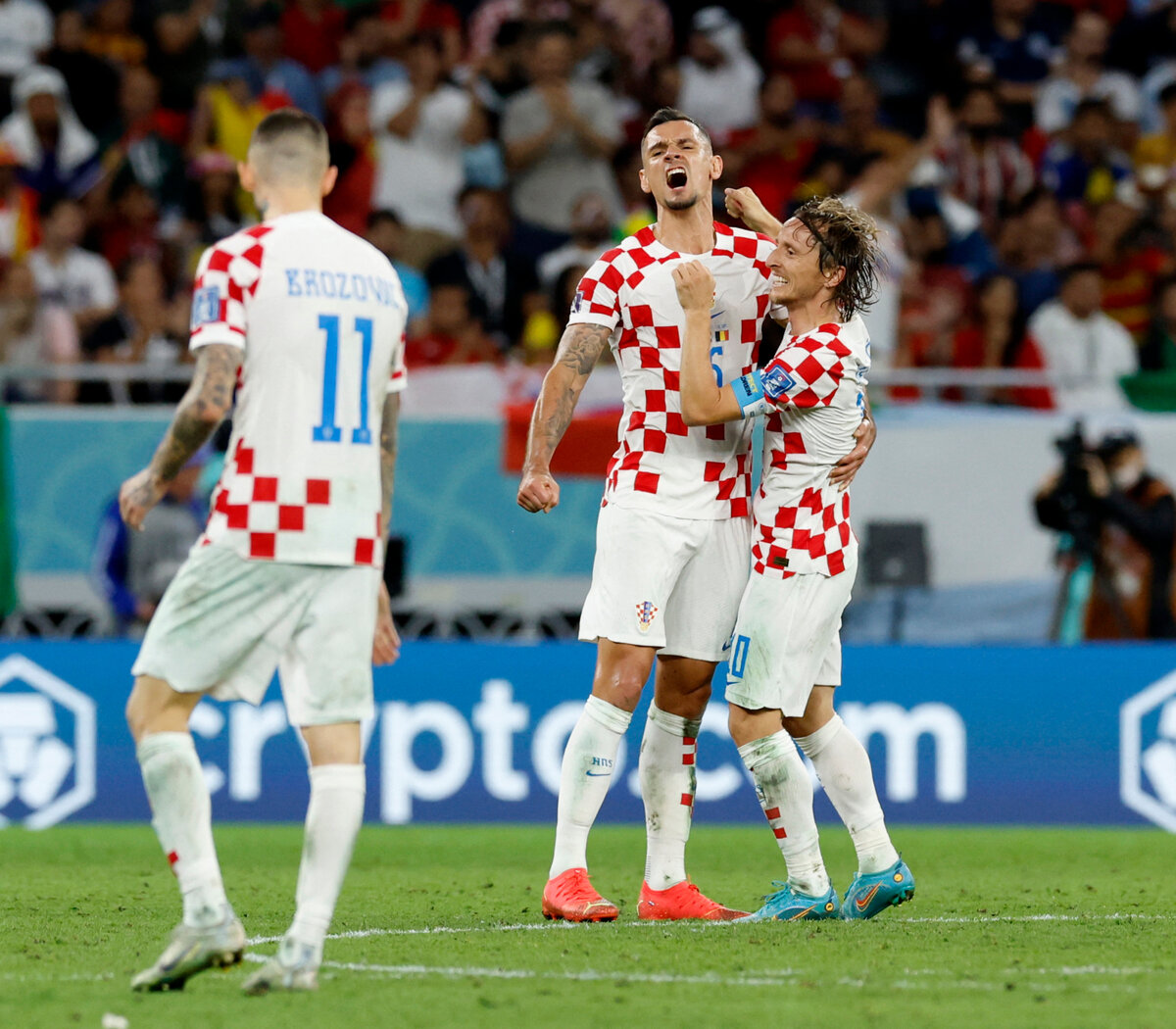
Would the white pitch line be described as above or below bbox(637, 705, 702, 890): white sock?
below

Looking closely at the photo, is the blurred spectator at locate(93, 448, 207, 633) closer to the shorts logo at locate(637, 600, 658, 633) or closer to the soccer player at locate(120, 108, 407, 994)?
the shorts logo at locate(637, 600, 658, 633)

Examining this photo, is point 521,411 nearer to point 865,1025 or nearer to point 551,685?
point 551,685

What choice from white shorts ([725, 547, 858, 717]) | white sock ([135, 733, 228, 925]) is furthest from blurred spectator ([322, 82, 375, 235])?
white sock ([135, 733, 228, 925])

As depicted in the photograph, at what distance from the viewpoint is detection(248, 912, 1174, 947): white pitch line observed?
229 inches

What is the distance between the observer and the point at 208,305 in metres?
4.60

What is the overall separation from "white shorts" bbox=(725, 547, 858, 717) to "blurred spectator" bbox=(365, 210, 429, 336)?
6690 millimetres

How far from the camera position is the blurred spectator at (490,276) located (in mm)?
12109

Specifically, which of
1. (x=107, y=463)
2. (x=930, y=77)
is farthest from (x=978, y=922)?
(x=930, y=77)

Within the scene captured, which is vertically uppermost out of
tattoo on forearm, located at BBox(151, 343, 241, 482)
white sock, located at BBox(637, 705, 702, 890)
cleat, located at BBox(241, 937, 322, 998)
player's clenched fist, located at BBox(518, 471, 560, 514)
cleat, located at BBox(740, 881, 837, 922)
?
tattoo on forearm, located at BBox(151, 343, 241, 482)

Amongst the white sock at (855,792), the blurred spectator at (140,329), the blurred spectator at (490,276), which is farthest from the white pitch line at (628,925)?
the blurred spectator at (490,276)

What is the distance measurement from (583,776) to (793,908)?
822 millimetres

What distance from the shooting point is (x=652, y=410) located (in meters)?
6.21

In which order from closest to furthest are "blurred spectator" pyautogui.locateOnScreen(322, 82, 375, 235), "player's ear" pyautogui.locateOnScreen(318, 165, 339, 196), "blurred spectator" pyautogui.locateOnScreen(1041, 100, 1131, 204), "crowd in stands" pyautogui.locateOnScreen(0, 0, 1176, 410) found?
"player's ear" pyautogui.locateOnScreen(318, 165, 339, 196) → "crowd in stands" pyautogui.locateOnScreen(0, 0, 1176, 410) → "blurred spectator" pyautogui.locateOnScreen(322, 82, 375, 235) → "blurred spectator" pyautogui.locateOnScreen(1041, 100, 1131, 204)

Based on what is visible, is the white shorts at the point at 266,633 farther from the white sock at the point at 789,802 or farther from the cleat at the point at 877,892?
the cleat at the point at 877,892
